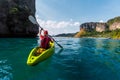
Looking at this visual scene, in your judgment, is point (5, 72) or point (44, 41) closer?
point (5, 72)

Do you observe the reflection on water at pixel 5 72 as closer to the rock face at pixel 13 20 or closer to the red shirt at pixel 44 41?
the red shirt at pixel 44 41

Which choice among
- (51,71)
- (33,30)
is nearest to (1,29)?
(33,30)

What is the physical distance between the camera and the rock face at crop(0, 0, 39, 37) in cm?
6619

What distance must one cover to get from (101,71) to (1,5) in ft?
194

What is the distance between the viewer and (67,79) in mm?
12555

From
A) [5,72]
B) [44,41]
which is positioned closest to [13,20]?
[44,41]

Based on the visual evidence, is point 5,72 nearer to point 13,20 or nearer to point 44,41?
point 44,41

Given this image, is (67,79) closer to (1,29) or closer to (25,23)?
(1,29)

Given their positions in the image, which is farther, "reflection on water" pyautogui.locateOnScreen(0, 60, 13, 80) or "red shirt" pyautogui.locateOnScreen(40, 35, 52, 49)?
"red shirt" pyautogui.locateOnScreen(40, 35, 52, 49)

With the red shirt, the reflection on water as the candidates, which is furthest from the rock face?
the reflection on water

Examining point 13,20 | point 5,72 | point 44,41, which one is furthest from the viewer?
point 13,20

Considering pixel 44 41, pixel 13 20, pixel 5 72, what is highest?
pixel 13 20

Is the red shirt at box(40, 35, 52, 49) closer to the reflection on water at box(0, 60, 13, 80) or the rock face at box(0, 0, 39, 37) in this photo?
the reflection on water at box(0, 60, 13, 80)

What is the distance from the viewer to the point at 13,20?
68.9 m
